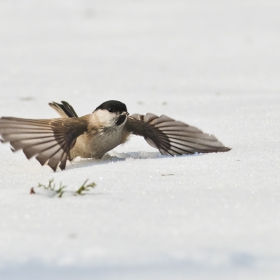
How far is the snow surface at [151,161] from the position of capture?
9.42ft

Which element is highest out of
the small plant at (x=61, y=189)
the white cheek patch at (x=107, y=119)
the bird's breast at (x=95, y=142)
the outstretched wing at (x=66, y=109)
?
the outstretched wing at (x=66, y=109)

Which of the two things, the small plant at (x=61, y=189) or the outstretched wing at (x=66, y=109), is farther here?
the outstretched wing at (x=66, y=109)

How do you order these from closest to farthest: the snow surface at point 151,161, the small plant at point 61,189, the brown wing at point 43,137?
the snow surface at point 151,161 → the small plant at point 61,189 → the brown wing at point 43,137

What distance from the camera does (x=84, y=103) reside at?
23.2 feet

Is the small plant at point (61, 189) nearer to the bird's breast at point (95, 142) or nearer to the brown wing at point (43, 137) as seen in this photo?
the brown wing at point (43, 137)

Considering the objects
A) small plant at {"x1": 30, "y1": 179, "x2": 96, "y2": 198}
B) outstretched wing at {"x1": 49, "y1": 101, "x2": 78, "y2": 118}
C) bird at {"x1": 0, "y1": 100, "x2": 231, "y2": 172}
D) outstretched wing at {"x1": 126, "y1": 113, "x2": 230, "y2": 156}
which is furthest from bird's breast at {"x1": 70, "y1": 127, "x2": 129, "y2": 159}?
small plant at {"x1": 30, "y1": 179, "x2": 96, "y2": 198}

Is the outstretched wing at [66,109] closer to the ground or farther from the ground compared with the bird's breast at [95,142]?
farther from the ground

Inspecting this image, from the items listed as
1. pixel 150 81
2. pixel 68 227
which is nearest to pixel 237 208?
pixel 68 227

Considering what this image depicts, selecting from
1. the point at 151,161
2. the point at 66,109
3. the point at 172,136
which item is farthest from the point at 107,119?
the point at 66,109

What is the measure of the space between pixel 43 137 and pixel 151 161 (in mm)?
722

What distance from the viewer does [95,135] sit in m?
4.71

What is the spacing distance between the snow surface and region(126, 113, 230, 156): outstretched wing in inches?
4.5

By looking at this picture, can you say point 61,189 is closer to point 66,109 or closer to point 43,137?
point 43,137

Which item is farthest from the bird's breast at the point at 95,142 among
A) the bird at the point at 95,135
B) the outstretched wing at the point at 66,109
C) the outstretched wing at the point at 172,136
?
the outstretched wing at the point at 66,109
